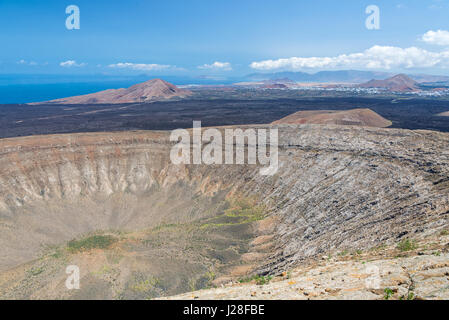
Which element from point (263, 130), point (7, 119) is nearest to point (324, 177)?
point (263, 130)

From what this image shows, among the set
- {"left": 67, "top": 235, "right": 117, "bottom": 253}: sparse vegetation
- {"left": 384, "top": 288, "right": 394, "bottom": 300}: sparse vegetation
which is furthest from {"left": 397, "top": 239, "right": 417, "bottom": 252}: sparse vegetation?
{"left": 67, "top": 235, "right": 117, "bottom": 253}: sparse vegetation

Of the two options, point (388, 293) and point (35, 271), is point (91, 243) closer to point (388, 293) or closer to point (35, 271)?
point (35, 271)

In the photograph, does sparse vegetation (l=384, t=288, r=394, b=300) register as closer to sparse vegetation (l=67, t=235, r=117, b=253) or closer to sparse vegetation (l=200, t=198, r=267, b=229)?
sparse vegetation (l=200, t=198, r=267, b=229)

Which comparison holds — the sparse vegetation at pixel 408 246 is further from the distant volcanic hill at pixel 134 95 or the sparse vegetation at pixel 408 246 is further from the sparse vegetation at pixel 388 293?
the distant volcanic hill at pixel 134 95

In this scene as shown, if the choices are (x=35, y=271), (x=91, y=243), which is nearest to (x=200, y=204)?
(x=91, y=243)
